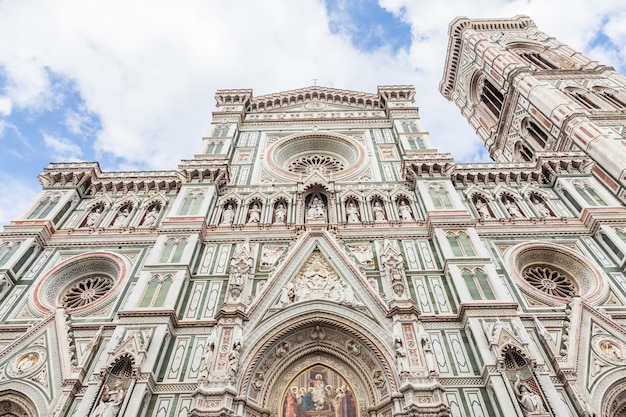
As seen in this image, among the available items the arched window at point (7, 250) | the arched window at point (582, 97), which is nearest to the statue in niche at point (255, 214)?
the arched window at point (7, 250)

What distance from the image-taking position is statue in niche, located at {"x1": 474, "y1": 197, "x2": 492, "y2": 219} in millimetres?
14180

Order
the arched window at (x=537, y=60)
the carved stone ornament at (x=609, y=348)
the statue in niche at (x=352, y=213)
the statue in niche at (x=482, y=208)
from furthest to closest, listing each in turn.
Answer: the arched window at (x=537, y=60), the statue in niche at (x=482, y=208), the statue in niche at (x=352, y=213), the carved stone ornament at (x=609, y=348)

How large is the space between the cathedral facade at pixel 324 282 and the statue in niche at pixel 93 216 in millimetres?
101

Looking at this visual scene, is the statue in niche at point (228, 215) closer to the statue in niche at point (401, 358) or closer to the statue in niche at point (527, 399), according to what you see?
the statue in niche at point (401, 358)

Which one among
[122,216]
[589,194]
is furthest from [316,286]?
[589,194]

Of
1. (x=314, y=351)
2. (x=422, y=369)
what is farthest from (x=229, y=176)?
(x=422, y=369)

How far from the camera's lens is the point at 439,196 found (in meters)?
14.3

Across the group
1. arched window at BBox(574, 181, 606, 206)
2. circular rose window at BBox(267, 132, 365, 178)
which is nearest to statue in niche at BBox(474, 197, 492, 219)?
arched window at BBox(574, 181, 606, 206)

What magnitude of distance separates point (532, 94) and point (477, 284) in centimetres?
1496

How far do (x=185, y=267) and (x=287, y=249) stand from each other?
282cm

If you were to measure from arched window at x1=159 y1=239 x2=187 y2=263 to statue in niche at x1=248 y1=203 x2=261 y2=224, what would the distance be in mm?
2243

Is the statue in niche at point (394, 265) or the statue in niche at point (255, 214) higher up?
the statue in niche at point (255, 214)

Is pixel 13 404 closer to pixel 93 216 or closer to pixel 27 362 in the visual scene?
pixel 27 362

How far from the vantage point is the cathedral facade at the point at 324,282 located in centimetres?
912
